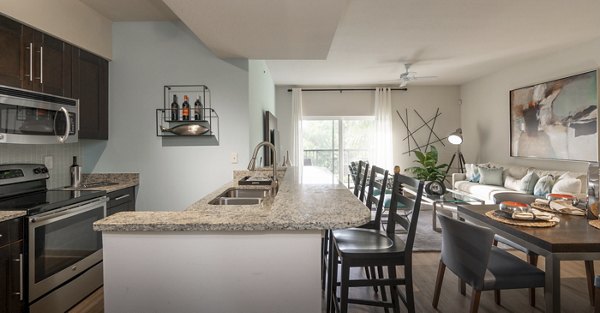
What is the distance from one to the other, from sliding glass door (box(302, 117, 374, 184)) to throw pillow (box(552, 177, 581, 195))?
3.57 metres

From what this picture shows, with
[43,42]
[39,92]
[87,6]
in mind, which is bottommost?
[39,92]

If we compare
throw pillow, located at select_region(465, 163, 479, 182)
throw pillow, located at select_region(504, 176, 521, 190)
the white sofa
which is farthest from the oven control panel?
throw pillow, located at select_region(465, 163, 479, 182)

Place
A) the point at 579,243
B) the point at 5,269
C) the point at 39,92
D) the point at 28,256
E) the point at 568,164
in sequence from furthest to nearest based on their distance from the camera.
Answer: the point at 568,164 → the point at 39,92 → the point at 28,256 → the point at 5,269 → the point at 579,243

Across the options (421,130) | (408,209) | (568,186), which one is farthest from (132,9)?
(421,130)

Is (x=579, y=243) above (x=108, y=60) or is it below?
below

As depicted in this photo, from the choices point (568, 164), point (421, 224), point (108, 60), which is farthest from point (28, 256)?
point (568, 164)

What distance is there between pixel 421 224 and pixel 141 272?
4.02m

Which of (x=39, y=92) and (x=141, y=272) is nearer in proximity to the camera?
(x=141, y=272)

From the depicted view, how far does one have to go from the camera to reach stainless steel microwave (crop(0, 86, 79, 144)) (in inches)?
75.7

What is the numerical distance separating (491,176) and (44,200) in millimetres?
5784

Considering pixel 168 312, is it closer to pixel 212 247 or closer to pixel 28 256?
pixel 212 247

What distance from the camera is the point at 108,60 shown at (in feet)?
9.50

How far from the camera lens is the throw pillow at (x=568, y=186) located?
362 cm

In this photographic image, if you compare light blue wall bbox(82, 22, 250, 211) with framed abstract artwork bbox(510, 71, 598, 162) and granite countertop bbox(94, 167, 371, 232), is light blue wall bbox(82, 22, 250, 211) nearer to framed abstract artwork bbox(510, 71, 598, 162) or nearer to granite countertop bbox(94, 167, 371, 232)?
granite countertop bbox(94, 167, 371, 232)
